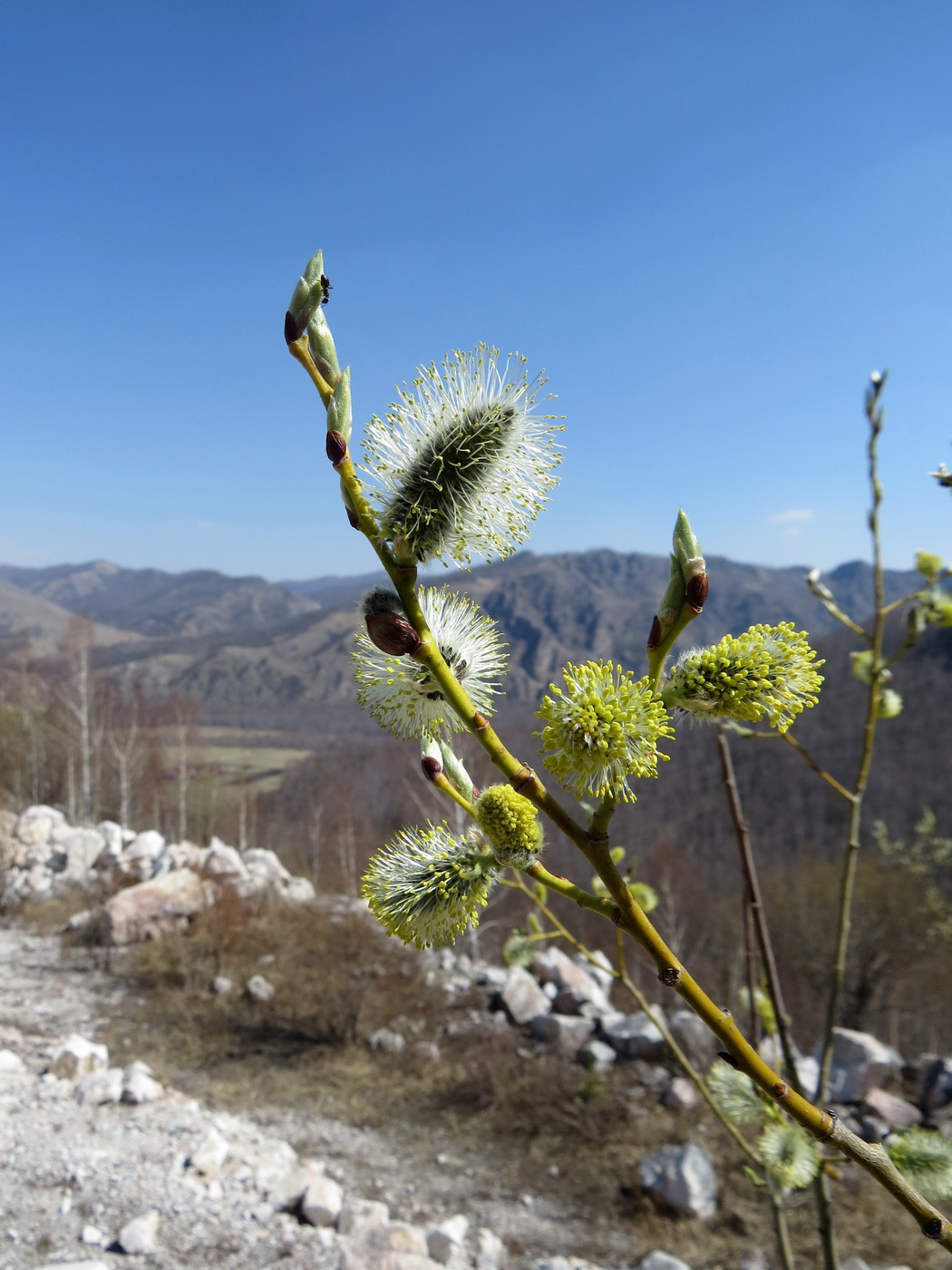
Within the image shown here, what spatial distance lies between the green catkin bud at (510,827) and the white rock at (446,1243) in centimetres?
647

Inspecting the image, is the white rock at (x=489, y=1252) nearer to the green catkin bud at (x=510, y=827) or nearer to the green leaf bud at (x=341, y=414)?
the green catkin bud at (x=510, y=827)

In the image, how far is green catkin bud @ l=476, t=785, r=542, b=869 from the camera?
876 mm

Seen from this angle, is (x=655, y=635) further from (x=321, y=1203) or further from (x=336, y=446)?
(x=321, y=1203)

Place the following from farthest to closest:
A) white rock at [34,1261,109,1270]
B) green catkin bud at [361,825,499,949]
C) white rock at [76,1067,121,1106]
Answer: white rock at [76,1067,121,1106] < white rock at [34,1261,109,1270] < green catkin bud at [361,825,499,949]

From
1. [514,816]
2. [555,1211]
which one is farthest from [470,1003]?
[514,816]

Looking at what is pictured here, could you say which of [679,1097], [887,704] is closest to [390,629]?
[887,704]

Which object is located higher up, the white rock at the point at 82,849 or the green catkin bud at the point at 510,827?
the green catkin bud at the point at 510,827

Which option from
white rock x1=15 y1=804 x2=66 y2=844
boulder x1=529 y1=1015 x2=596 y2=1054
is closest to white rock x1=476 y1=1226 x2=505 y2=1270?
boulder x1=529 y1=1015 x2=596 y2=1054

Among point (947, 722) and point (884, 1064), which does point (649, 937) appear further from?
point (947, 722)

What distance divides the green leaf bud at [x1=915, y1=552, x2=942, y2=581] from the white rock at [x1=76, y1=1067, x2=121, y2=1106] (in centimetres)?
835

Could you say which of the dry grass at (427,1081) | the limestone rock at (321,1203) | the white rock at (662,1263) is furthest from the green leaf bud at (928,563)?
the dry grass at (427,1081)

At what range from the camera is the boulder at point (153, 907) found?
11875 millimetres

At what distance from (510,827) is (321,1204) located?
6.59m

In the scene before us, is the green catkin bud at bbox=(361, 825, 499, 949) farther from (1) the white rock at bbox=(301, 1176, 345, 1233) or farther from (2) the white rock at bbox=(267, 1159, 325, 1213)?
(2) the white rock at bbox=(267, 1159, 325, 1213)
